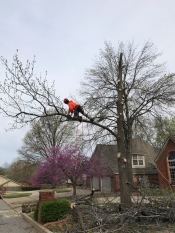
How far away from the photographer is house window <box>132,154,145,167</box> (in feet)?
98.4

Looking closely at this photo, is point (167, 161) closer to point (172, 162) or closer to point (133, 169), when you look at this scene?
point (172, 162)

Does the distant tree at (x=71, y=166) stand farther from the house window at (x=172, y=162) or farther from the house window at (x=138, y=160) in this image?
the house window at (x=138, y=160)

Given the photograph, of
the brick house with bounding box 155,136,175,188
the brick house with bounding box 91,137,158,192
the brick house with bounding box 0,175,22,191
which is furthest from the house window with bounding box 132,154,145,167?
the brick house with bounding box 0,175,22,191

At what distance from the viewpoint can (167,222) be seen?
24.6 ft

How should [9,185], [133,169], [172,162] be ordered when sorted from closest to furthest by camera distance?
1. [172,162]
2. [133,169]
3. [9,185]

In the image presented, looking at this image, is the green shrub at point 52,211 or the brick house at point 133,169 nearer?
the green shrub at point 52,211

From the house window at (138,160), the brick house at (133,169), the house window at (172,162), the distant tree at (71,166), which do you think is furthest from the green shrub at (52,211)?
the house window at (138,160)

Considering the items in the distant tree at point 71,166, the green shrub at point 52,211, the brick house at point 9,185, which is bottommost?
the brick house at point 9,185

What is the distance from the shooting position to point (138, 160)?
30344 mm

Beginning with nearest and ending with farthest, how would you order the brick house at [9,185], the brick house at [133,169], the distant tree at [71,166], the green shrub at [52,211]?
the green shrub at [52,211], the distant tree at [71,166], the brick house at [133,169], the brick house at [9,185]

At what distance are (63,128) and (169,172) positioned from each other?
1937 cm

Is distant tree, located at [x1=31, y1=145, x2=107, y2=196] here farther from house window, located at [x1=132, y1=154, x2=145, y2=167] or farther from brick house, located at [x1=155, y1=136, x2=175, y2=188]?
house window, located at [x1=132, y1=154, x2=145, y2=167]

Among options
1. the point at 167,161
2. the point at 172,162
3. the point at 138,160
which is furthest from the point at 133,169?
the point at 172,162

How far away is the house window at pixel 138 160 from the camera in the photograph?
30.0m
